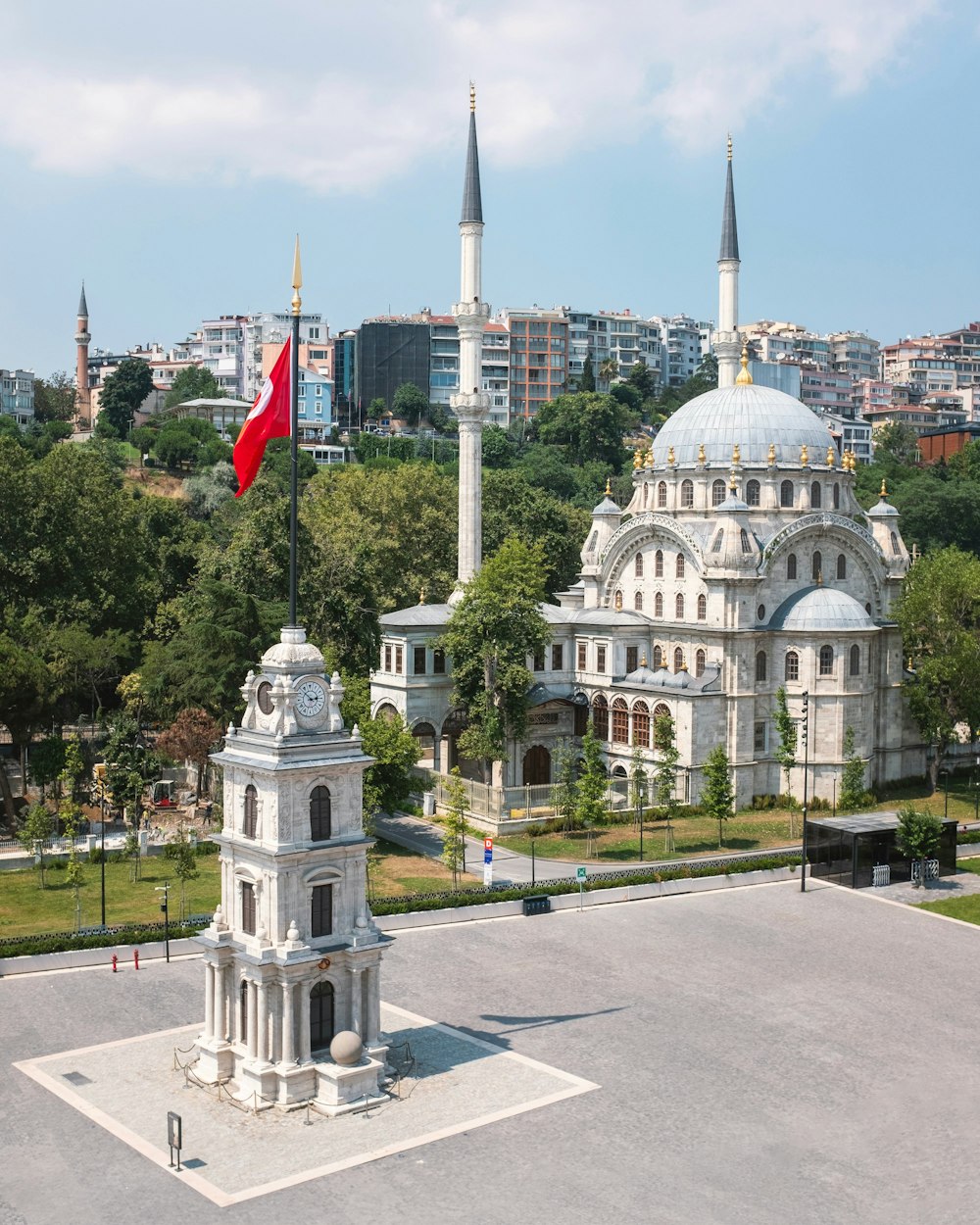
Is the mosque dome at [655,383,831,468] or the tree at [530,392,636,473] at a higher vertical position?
the tree at [530,392,636,473]

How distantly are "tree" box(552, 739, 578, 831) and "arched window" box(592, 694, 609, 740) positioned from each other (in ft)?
14.4

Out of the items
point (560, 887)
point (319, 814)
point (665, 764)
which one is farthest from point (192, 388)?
point (319, 814)

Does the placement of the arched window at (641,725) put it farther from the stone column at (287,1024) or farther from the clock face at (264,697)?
the stone column at (287,1024)

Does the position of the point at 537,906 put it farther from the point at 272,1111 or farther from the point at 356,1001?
the point at 272,1111

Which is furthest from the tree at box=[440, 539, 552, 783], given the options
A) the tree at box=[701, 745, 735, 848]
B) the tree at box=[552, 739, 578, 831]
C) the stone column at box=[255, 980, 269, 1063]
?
the stone column at box=[255, 980, 269, 1063]

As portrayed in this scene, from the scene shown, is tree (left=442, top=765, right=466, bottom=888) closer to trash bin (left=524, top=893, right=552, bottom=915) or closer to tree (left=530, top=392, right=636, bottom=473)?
trash bin (left=524, top=893, right=552, bottom=915)

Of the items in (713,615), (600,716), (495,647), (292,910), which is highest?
(713,615)

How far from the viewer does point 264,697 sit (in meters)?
30.4

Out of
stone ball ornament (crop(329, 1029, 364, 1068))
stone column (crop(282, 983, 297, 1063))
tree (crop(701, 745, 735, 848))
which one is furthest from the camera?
tree (crop(701, 745, 735, 848))

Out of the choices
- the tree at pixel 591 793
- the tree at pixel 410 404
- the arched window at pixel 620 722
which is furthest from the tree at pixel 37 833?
the tree at pixel 410 404

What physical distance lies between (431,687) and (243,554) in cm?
1198

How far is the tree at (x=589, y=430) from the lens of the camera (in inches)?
5177

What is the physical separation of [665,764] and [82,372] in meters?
107

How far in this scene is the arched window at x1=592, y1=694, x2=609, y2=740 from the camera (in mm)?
62219
